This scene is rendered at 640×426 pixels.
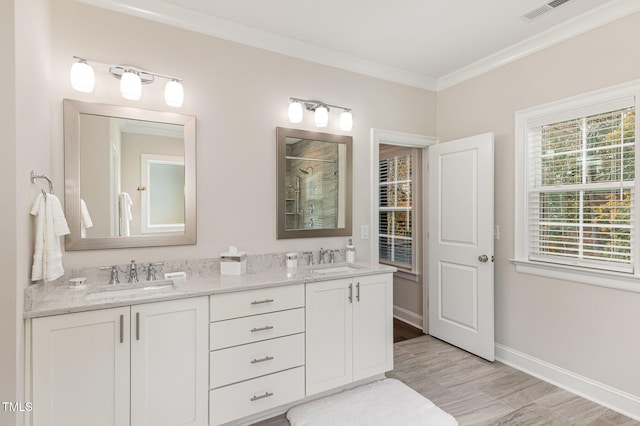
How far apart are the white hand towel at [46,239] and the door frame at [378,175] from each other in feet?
7.83

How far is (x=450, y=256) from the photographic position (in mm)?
3389

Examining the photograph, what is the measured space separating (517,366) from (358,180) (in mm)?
2142

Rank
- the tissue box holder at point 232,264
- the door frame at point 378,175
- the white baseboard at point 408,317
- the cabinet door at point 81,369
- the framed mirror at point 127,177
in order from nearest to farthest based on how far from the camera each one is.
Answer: the cabinet door at point 81,369
the framed mirror at point 127,177
the tissue box holder at point 232,264
the door frame at point 378,175
the white baseboard at point 408,317

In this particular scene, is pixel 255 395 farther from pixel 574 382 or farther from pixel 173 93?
pixel 574 382

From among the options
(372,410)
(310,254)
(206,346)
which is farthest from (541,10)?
(206,346)

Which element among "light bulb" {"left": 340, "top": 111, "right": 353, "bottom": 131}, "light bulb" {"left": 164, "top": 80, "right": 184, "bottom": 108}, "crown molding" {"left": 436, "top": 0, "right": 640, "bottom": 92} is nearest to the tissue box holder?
"light bulb" {"left": 164, "top": 80, "right": 184, "bottom": 108}

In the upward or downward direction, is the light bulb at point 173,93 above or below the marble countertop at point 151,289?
above

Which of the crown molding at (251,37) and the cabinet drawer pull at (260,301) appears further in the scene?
the crown molding at (251,37)

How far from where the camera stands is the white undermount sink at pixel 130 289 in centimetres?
198

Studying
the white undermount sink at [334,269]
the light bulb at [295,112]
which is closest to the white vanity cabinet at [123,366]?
the white undermount sink at [334,269]

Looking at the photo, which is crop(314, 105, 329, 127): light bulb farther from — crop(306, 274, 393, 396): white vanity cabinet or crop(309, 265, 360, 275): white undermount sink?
crop(306, 274, 393, 396): white vanity cabinet

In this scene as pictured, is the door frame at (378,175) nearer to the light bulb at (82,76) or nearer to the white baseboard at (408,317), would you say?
the white baseboard at (408,317)

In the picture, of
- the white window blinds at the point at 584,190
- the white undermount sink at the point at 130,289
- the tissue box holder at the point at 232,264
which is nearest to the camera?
the white undermount sink at the point at 130,289

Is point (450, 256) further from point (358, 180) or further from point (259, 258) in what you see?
point (259, 258)
